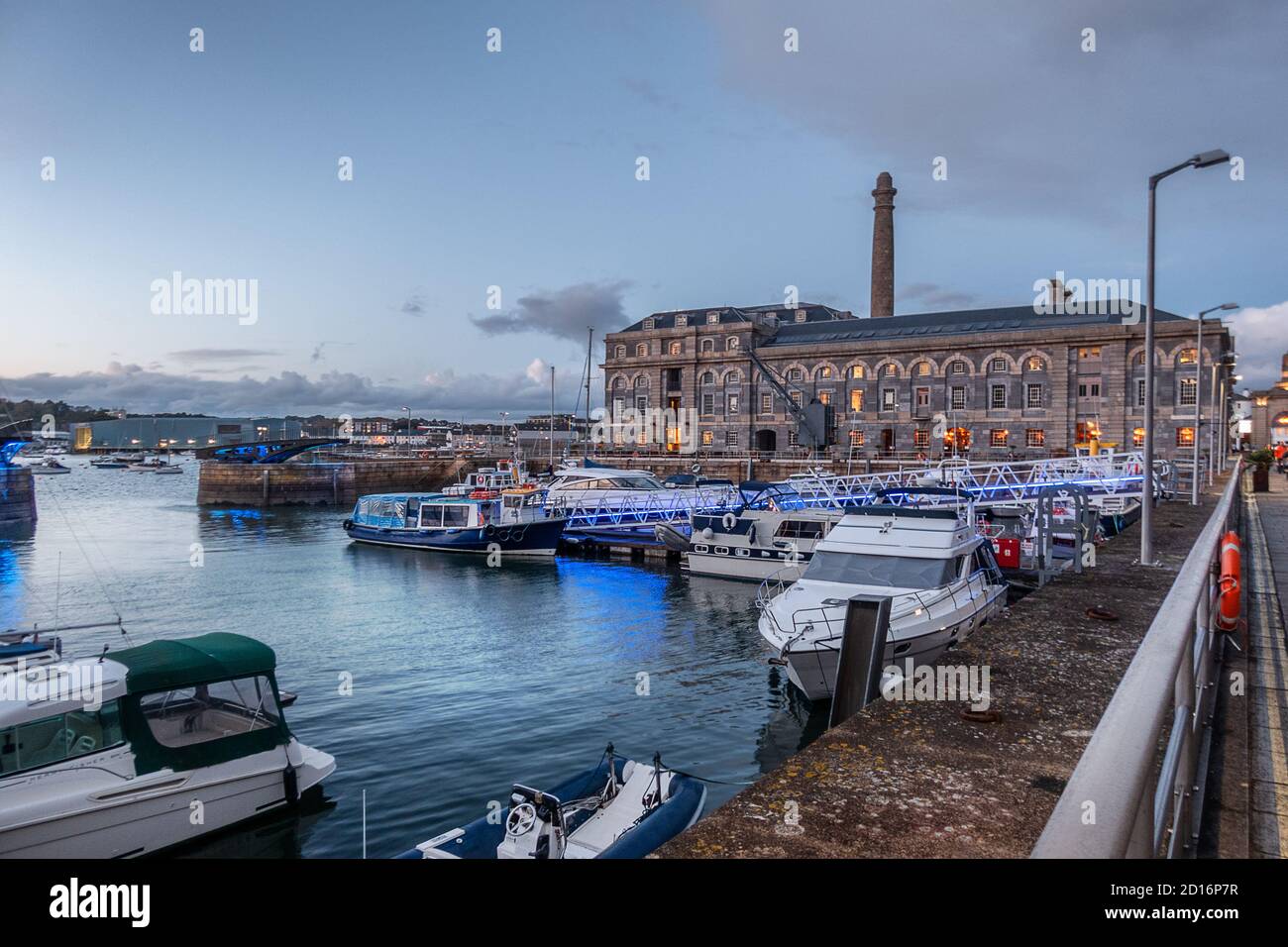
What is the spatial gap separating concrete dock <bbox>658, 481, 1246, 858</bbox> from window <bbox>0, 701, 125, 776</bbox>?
10.8 m

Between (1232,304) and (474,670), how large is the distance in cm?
2824

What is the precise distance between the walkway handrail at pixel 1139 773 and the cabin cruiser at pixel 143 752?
1268cm

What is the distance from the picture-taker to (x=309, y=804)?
1409cm

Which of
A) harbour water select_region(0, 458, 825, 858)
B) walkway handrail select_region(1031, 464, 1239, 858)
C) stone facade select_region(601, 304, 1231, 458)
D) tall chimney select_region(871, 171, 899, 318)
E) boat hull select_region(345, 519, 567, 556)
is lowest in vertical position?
harbour water select_region(0, 458, 825, 858)

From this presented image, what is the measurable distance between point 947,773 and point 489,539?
41739mm

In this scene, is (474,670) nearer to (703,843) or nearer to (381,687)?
(381,687)

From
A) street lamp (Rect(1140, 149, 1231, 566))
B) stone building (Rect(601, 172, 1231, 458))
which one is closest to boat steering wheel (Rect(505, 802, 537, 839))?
street lamp (Rect(1140, 149, 1231, 566))

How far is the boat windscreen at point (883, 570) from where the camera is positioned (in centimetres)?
1878

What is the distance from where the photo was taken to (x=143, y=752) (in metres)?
12.2

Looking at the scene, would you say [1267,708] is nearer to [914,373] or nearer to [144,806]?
[144,806]

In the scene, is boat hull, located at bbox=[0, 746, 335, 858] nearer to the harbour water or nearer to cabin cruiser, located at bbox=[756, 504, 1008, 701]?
the harbour water

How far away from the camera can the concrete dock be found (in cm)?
467

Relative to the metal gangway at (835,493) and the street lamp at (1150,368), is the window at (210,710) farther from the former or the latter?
the metal gangway at (835,493)

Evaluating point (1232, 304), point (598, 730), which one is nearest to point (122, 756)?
point (598, 730)
